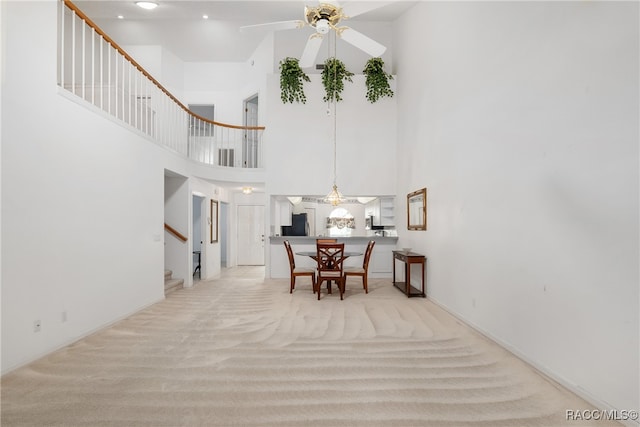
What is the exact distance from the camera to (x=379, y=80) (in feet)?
22.7

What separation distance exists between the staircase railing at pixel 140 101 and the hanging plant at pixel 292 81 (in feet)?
3.34

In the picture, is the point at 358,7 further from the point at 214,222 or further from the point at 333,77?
the point at 214,222

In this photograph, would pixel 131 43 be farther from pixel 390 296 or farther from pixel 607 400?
pixel 607 400

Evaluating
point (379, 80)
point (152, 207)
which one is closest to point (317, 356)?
point (152, 207)

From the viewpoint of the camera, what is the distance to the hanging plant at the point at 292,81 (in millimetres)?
6832

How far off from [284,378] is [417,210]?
13.2ft

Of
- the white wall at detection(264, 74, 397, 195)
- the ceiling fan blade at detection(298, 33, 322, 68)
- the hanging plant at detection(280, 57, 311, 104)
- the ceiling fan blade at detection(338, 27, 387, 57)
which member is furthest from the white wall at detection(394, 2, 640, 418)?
the hanging plant at detection(280, 57, 311, 104)

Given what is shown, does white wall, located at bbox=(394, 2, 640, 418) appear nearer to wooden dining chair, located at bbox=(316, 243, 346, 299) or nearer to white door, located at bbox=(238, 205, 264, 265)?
wooden dining chair, located at bbox=(316, 243, 346, 299)

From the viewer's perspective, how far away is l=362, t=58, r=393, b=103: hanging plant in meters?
6.91

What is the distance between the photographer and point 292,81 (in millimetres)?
6918

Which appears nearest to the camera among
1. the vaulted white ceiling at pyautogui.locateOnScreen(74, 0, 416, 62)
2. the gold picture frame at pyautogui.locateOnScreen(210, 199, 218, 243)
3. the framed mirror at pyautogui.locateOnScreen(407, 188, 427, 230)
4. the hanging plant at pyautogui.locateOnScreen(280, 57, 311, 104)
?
the framed mirror at pyautogui.locateOnScreen(407, 188, 427, 230)

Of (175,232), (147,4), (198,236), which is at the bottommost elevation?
(198,236)

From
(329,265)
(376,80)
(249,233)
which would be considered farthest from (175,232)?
(376,80)

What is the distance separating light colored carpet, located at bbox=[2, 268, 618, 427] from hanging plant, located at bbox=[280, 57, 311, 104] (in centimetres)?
484
